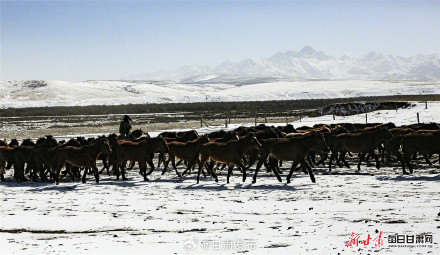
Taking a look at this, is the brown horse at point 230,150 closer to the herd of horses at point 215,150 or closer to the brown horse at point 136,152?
the herd of horses at point 215,150

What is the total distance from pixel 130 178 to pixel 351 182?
7198 mm

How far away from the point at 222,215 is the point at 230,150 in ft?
18.0

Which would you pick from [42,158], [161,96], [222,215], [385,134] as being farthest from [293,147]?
[161,96]

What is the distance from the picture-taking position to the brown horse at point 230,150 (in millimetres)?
15766

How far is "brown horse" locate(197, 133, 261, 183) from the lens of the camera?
51.7ft

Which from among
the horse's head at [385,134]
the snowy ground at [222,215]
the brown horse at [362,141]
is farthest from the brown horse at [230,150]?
the horse's head at [385,134]

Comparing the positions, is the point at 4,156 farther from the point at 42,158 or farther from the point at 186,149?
the point at 186,149

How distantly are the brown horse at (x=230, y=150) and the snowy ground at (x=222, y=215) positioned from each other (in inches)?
25.0

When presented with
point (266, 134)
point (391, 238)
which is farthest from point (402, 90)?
point (391, 238)

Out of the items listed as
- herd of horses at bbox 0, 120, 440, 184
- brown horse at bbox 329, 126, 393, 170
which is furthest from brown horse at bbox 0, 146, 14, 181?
brown horse at bbox 329, 126, 393, 170

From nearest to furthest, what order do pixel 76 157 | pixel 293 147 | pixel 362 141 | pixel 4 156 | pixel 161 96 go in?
pixel 293 147 → pixel 76 157 → pixel 4 156 → pixel 362 141 → pixel 161 96

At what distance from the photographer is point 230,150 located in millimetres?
15844

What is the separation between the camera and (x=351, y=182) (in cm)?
1438

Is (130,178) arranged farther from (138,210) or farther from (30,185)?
(138,210)
